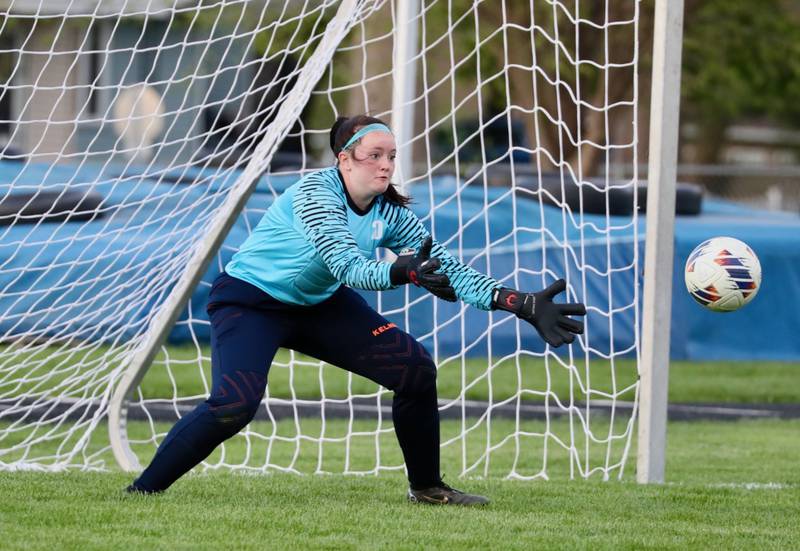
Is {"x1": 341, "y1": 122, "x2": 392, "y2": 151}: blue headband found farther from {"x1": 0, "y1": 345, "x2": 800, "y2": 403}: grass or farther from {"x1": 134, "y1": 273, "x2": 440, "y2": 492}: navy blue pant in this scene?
{"x1": 0, "y1": 345, "x2": 800, "y2": 403}: grass

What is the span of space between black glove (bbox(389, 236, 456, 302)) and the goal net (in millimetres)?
1891

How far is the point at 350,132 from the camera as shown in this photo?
562 centimetres

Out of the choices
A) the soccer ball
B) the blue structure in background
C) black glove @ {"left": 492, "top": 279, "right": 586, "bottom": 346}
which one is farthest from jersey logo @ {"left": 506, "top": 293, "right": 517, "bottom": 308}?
the blue structure in background

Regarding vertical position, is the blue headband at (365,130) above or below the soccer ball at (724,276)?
above

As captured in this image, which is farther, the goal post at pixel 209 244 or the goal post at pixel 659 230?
the goal post at pixel 209 244

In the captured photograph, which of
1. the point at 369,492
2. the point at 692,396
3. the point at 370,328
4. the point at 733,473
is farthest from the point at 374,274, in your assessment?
the point at 692,396

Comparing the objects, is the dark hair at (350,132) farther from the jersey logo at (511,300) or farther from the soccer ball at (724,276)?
the soccer ball at (724,276)

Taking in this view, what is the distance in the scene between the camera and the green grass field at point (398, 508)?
16.6ft

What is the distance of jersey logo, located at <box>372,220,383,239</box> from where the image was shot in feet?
18.7

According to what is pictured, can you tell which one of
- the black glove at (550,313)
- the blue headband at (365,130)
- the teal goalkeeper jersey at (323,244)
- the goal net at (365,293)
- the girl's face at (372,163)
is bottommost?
the goal net at (365,293)

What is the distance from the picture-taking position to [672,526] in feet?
18.4

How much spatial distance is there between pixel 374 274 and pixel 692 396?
7.43m

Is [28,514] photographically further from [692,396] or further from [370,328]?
[692,396]

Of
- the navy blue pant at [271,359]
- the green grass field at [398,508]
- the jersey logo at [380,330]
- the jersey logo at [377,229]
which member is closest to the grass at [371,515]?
the green grass field at [398,508]
